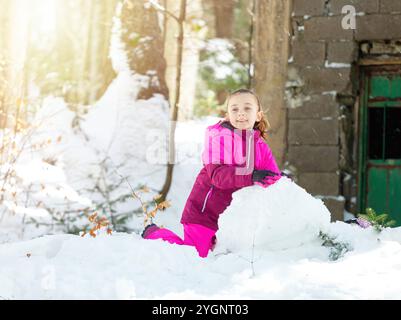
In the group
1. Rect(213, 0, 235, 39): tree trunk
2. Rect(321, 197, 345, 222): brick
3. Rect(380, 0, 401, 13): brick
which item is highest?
Rect(213, 0, 235, 39): tree trunk

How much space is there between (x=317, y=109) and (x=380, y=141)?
2.70ft

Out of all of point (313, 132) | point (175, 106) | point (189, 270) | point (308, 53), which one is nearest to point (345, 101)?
point (313, 132)

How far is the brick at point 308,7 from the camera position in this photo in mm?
5805

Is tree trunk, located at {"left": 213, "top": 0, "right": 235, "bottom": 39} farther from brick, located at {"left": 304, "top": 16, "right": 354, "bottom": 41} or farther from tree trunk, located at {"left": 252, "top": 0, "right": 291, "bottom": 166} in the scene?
brick, located at {"left": 304, "top": 16, "right": 354, "bottom": 41}

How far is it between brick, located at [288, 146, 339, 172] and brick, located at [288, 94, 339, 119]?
1.02 feet

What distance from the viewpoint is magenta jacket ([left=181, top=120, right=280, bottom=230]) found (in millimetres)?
3375

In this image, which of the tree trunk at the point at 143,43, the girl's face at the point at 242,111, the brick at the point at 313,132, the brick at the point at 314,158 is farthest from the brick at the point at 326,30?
the girl's face at the point at 242,111

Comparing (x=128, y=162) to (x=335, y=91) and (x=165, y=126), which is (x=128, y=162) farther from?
(x=335, y=91)

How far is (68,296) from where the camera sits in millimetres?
2498

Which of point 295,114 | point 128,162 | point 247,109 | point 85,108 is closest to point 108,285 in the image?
point 247,109

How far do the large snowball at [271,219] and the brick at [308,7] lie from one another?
302 centimetres

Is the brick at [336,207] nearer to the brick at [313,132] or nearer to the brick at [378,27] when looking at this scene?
the brick at [313,132]

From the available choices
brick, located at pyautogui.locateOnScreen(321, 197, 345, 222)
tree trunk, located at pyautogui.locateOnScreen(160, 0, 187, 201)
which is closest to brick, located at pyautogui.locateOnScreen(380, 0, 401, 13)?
brick, located at pyautogui.locateOnScreen(321, 197, 345, 222)

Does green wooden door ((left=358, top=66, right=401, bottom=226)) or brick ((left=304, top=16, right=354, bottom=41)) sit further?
green wooden door ((left=358, top=66, right=401, bottom=226))
